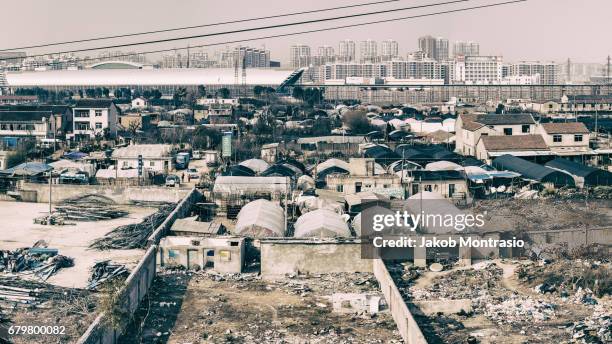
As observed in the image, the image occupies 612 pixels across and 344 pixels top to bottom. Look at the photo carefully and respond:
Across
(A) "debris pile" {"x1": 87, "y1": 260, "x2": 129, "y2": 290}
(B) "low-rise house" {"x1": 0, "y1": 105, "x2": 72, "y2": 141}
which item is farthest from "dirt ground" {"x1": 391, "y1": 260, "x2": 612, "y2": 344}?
(B) "low-rise house" {"x1": 0, "y1": 105, "x2": 72, "y2": 141}

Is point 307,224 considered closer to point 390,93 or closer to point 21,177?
point 21,177

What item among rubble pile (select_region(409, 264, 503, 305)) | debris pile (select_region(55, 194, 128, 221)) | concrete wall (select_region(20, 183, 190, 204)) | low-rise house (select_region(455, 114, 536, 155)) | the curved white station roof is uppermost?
the curved white station roof

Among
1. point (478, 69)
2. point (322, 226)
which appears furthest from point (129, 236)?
point (478, 69)

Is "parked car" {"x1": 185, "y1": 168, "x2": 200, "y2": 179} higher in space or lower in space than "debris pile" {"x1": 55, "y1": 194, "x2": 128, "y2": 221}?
higher

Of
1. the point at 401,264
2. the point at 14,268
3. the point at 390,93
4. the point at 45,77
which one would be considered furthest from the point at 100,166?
the point at 45,77

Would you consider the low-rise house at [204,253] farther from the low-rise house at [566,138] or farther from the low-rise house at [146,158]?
the low-rise house at [566,138]

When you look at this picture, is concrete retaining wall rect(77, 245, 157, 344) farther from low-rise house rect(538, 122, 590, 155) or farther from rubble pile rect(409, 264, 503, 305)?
low-rise house rect(538, 122, 590, 155)

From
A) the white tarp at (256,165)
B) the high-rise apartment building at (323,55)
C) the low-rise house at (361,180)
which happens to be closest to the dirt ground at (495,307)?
the low-rise house at (361,180)
